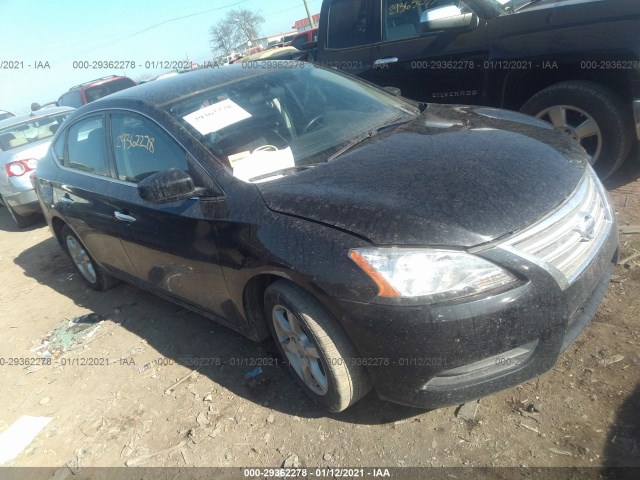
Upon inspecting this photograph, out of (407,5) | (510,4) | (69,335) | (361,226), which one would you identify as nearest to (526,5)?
(510,4)

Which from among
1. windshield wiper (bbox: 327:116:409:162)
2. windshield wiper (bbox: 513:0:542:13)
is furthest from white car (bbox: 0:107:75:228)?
windshield wiper (bbox: 513:0:542:13)

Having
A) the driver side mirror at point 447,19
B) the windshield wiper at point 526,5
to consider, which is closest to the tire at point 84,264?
the driver side mirror at point 447,19

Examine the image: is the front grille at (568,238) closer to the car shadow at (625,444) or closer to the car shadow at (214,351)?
the car shadow at (625,444)

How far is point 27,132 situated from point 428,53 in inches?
255

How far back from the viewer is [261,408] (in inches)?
105

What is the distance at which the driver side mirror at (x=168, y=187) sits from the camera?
2520mm

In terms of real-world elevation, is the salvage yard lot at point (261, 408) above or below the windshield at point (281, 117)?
below

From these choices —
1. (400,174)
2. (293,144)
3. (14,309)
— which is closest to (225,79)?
(293,144)

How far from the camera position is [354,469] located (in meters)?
2.19

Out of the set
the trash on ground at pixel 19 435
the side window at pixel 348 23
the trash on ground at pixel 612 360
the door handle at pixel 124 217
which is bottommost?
the trash on ground at pixel 19 435

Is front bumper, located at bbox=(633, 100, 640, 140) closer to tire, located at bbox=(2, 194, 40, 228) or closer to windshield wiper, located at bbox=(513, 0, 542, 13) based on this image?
windshield wiper, located at bbox=(513, 0, 542, 13)

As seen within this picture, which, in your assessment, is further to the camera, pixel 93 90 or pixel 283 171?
pixel 93 90

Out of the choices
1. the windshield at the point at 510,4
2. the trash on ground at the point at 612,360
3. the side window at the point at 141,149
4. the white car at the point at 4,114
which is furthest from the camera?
the white car at the point at 4,114

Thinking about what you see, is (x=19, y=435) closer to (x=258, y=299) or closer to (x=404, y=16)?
(x=258, y=299)
